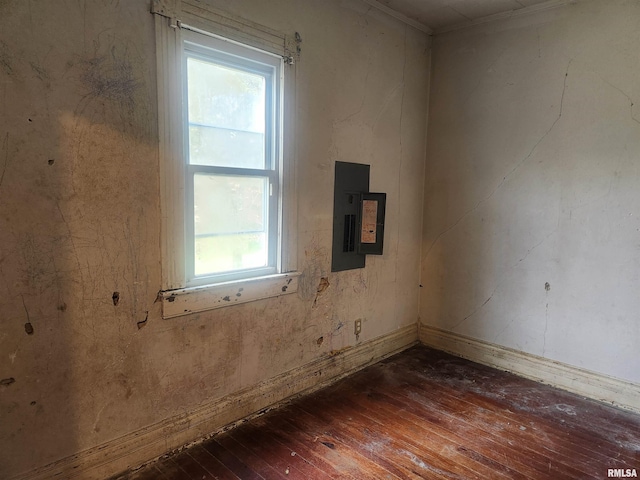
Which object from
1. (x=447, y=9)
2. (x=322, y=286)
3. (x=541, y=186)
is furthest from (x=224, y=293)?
(x=447, y=9)

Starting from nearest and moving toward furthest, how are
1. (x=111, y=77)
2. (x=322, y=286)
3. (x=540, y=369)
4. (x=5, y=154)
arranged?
(x=5, y=154), (x=111, y=77), (x=322, y=286), (x=540, y=369)

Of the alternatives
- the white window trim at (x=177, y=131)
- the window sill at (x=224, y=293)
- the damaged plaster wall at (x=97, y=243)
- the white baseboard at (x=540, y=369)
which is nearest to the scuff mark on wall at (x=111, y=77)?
the damaged plaster wall at (x=97, y=243)

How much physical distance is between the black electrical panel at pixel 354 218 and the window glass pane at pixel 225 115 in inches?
28.2

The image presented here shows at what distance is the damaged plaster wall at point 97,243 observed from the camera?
1686 mm

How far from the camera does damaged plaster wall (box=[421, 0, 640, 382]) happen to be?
9.14 feet

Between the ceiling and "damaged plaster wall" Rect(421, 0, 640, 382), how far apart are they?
12 cm

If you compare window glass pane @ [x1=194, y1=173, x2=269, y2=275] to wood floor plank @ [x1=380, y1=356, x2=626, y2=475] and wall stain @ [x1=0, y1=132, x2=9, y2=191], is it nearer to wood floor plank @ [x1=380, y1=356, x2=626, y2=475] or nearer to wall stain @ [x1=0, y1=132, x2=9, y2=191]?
wall stain @ [x1=0, y1=132, x2=9, y2=191]

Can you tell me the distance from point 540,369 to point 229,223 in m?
2.63

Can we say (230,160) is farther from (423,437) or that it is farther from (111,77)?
(423,437)

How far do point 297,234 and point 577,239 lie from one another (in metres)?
2.04

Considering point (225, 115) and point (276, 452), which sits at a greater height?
point (225, 115)

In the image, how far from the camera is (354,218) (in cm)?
314

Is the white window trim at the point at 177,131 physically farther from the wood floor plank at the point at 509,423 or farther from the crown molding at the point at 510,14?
the crown molding at the point at 510,14

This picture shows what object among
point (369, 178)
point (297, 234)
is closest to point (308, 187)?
point (297, 234)
